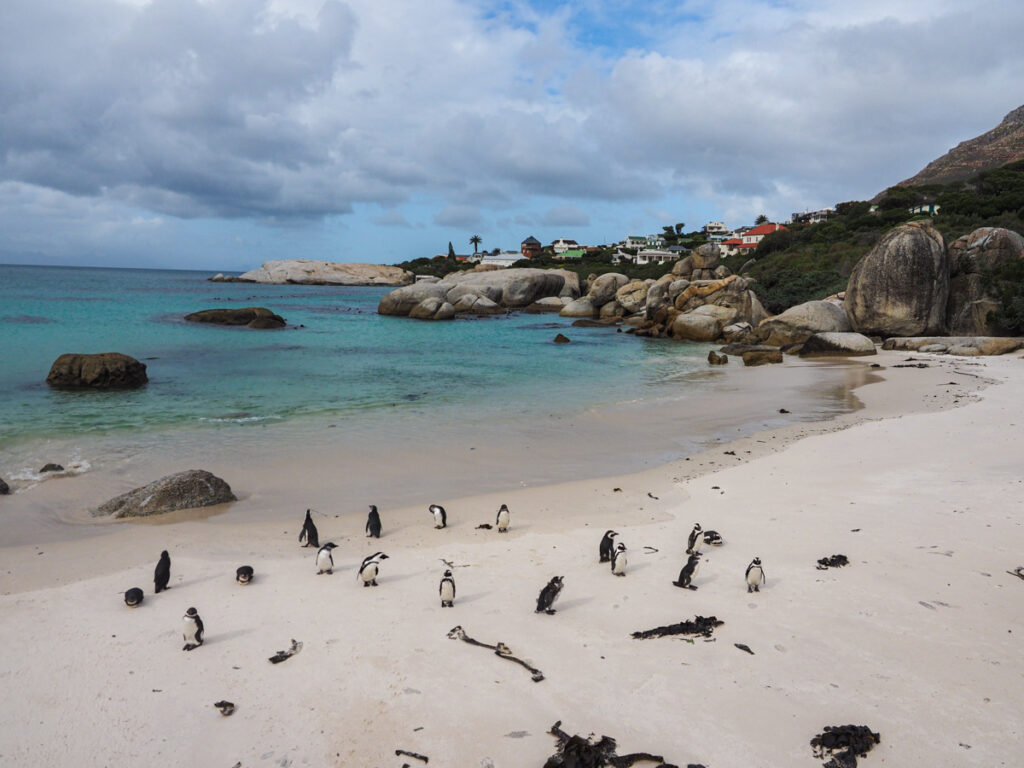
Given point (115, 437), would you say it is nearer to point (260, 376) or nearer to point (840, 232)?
point (260, 376)

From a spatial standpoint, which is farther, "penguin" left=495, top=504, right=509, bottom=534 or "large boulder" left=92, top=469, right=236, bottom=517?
"large boulder" left=92, top=469, right=236, bottom=517

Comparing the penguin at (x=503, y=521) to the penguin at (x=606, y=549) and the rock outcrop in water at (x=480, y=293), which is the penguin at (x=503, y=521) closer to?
the penguin at (x=606, y=549)

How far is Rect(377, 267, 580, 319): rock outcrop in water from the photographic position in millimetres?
50406

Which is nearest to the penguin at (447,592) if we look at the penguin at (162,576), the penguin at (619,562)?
the penguin at (619,562)

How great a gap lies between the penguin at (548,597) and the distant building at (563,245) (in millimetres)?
127419

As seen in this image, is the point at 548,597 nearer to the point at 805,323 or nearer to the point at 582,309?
the point at 805,323

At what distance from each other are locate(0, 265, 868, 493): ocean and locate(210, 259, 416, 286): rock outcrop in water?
2938 inches

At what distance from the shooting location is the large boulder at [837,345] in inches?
1009

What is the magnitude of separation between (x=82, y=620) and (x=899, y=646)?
7186mm

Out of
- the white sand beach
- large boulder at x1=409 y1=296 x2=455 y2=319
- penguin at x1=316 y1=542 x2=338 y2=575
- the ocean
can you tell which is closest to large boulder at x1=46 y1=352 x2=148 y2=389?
the ocean

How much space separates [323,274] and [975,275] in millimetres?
103361

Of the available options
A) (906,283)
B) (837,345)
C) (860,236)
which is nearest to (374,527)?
(837,345)

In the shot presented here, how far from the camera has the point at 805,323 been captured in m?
29.0

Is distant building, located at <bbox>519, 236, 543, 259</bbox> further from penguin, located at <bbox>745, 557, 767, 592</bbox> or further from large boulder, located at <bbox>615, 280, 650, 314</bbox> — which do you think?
penguin, located at <bbox>745, 557, 767, 592</bbox>
